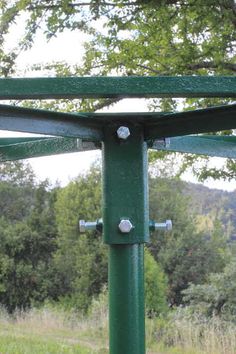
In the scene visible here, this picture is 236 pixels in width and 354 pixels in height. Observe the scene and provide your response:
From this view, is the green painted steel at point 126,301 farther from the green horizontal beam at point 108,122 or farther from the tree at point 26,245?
the tree at point 26,245

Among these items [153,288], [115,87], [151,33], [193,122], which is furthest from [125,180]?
[153,288]

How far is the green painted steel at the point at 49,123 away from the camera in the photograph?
142 centimetres

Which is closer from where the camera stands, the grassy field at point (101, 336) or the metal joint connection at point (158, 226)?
the metal joint connection at point (158, 226)

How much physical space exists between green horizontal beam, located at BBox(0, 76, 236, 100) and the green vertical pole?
0.90 ft

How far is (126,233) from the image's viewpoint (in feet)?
4.99

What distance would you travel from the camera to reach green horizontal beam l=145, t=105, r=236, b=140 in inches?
57.2

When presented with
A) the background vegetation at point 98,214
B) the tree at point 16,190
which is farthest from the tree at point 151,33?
the tree at point 16,190

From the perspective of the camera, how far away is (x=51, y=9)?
6.71m

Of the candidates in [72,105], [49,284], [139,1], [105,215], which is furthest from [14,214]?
[105,215]

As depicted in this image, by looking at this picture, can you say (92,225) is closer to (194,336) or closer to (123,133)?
(123,133)

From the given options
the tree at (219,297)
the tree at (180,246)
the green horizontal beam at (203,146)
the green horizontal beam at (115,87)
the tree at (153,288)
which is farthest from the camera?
the tree at (180,246)

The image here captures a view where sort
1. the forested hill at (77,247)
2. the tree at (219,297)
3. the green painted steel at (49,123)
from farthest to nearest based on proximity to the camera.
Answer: the forested hill at (77,247) < the tree at (219,297) < the green painted steel at (49,123)

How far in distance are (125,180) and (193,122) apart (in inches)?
9.0

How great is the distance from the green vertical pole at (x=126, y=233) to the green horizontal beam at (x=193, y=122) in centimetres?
5
